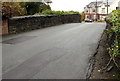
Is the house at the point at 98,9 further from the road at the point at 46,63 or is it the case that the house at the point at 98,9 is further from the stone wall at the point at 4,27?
the road at the point at 46,63

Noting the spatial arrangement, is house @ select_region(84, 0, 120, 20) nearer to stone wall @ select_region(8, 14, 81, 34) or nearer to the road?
stone wall @ select_region(8, 14, 81, 34)

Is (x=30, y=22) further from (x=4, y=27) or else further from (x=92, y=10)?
(x=92, y=10)

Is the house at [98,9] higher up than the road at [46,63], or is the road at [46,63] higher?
the house at [98,9]

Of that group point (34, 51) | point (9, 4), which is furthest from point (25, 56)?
point (9, 4)

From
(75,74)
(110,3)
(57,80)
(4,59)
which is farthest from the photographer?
(110,3)

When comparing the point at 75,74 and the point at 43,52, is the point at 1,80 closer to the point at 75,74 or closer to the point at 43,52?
the point at 75,74

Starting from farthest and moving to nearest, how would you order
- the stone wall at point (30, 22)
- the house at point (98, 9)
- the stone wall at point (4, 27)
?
the house at point (98, 9)
the stone wall at point (30, 22)
the stone wall at point (4, 27)

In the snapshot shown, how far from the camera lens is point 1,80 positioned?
12.9 ft

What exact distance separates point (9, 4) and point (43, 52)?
20.4 feet

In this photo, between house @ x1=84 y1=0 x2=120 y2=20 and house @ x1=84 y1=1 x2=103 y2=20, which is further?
house @ x1=84 y1=1 x2=103 y2=20

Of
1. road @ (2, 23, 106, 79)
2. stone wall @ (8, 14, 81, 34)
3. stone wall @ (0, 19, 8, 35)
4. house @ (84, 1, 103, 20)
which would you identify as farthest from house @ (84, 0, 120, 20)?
road @ (2, 23, 106, 79)

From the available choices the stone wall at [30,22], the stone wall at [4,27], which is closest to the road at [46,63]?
the stone wall at [4,27]

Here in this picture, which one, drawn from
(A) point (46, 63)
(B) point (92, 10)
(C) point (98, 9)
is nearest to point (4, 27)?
(A) point (46, 63)

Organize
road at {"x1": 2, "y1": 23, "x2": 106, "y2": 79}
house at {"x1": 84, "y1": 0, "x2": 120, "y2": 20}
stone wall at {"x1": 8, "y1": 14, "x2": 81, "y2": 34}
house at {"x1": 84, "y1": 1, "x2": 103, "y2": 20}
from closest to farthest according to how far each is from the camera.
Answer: road at {"x1": 2, "y1": 23, "x2": 106, "y2": 79} → stone wall at {"x1": 8, "y1": 14, "x2": 81, "y2": 34} → house at {"x1": 84, "y1": 0, "x2": 120, "y2": 20} → house at {"x1": 84, "y1": 1, "x2": 103, "y2": 20}
